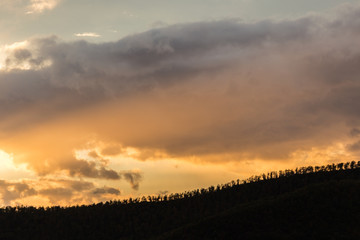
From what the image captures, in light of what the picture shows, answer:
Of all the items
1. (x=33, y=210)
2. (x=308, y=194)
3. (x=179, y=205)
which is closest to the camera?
(x=308, y=194)

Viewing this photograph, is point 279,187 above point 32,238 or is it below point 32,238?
above

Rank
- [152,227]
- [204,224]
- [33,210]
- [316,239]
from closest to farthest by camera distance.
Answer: [316,239], [204,224], [152,227], [33,210]

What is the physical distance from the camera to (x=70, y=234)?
121188 mm

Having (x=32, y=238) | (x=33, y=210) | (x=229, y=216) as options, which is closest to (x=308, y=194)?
(x=229, y=216)

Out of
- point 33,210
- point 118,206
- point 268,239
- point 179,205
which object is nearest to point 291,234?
point 268,239

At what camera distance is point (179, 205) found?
129875mm

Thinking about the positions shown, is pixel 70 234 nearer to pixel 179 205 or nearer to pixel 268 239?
pixel 179 205

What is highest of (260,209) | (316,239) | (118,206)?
(118,206)

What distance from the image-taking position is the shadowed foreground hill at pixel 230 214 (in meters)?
80.4

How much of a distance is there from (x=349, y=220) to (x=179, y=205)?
57059mm

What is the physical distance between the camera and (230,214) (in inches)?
3469

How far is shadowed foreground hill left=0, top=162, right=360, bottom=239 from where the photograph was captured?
80438mm

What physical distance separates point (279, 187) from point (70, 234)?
52063 millimetres

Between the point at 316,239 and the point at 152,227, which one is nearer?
the point at 316,239
